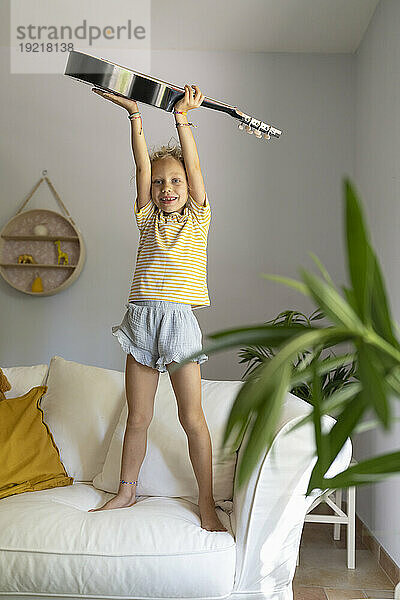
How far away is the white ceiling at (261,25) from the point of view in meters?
3.30

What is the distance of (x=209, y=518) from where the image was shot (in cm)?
216

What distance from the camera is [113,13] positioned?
3.38 metres

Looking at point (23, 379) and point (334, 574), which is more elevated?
point (23, 379)

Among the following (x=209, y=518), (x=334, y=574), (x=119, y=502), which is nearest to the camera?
(x=209, y=518)

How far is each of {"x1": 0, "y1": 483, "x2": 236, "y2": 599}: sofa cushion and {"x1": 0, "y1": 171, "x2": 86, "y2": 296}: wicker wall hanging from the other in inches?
76.0

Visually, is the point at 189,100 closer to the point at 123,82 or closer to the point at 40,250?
the point at 123,82

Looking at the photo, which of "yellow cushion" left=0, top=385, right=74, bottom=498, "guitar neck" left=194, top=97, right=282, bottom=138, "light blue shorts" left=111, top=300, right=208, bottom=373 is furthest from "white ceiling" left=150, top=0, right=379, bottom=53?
"yellow cushion" left=0, top=385, right=74, bottom=498

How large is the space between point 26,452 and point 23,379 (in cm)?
46

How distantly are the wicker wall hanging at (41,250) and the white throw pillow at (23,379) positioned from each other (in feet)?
2.95

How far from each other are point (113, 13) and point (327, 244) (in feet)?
5.38

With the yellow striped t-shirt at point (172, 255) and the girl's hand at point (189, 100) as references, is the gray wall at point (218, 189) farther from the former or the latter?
the girl's hand at point (189, 100)

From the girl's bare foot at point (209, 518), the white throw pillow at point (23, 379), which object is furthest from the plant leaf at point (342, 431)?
the white throw pillow at point (23, 379)

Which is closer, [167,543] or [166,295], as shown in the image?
[167,543]

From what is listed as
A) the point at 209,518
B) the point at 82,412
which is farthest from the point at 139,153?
the point at 209,518
